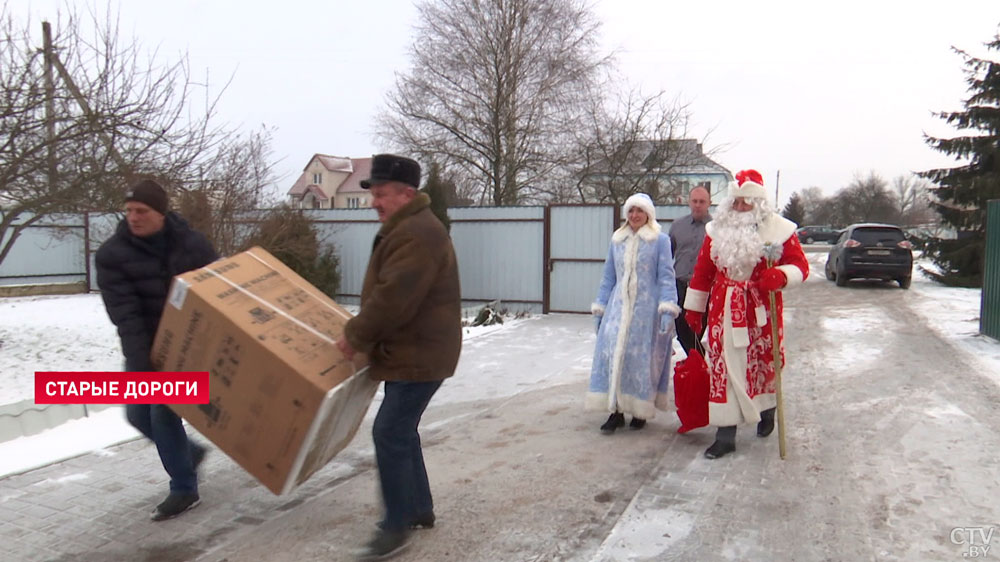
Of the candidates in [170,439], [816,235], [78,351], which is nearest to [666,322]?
[170,439]

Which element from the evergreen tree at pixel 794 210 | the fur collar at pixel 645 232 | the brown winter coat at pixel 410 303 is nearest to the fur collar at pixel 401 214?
the brown winter coat at pixel 410 303

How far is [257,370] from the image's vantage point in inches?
111

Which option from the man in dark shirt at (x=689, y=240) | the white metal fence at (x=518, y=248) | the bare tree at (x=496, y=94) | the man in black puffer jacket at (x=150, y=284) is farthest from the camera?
the bare tree at (x=496, y=94)

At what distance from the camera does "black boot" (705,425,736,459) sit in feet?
14.8

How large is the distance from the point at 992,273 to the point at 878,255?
304 inches

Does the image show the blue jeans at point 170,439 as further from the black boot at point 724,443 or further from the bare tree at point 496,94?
the bare tree at point 496,94

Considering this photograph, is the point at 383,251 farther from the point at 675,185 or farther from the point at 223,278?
the point at 675,185

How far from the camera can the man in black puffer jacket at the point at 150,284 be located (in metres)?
3.42

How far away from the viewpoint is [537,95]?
21188mm

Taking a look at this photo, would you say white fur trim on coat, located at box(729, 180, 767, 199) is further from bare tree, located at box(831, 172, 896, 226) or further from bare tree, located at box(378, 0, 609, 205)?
bare tree, located at box(831, 172, 896, 226)

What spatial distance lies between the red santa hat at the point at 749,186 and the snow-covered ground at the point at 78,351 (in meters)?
2.89

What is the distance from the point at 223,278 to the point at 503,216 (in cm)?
933

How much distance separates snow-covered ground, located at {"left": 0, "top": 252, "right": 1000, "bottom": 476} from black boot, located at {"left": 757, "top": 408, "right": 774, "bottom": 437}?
235cm

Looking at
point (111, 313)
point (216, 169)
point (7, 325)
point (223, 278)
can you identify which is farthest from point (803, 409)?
point (7, 325)
